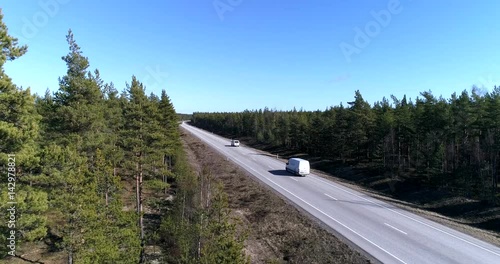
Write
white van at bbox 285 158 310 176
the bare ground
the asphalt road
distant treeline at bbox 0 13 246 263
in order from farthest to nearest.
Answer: white van at bbox 285 158 310 176
the bare ground
the asphalt road
distant treeline at bbox 0 13 246 263

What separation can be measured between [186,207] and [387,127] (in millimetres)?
34075

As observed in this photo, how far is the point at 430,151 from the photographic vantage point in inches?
1506

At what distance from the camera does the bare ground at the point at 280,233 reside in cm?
1694

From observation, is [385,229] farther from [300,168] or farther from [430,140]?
[430,140]

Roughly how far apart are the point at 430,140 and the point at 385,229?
2416 centimetres

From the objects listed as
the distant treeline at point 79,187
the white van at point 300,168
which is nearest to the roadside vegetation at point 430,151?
the white van at point 300,168

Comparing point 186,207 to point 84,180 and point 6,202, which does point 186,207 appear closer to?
point 84,180

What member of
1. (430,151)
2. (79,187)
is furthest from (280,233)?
(430,151)

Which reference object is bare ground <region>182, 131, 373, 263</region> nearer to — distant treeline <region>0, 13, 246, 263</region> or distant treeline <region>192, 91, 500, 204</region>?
distant treeline <region>0, 13, 246, 263</region>

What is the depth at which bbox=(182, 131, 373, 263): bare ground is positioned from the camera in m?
16.9

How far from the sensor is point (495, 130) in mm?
33406

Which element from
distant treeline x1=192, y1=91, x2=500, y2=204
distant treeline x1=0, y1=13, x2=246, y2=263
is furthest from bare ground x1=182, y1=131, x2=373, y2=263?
distant treeline x1=192, y1=91, x2=500, y2=204

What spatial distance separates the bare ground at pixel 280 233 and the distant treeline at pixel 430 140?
2011 centimetres

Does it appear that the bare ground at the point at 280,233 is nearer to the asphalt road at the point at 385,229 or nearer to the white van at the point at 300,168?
the asphalt road at the point at 385,229
